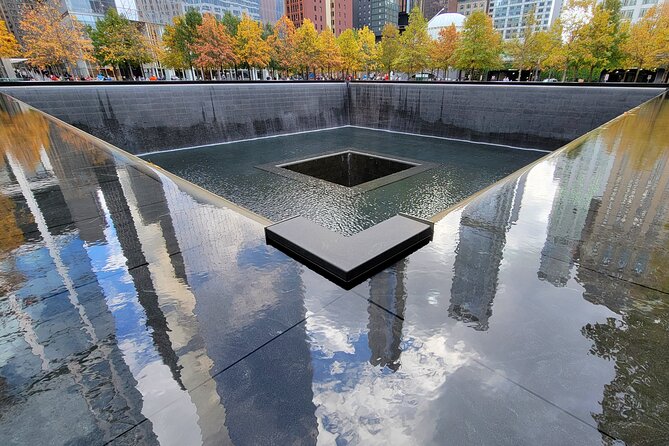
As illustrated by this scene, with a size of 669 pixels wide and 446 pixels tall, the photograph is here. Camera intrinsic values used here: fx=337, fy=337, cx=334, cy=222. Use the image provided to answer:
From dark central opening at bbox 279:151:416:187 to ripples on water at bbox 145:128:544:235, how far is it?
2.48 feet

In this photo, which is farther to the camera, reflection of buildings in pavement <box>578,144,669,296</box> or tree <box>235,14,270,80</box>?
tree <box>235,14,270,80</box>

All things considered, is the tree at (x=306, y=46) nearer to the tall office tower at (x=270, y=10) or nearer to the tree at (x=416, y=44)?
the tree at (x=416, y=44)

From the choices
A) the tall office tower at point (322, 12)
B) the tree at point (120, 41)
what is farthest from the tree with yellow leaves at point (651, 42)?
the tall office tower at point (322, 12)

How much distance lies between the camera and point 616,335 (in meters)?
1.38

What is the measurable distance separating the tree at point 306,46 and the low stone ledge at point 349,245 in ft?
104

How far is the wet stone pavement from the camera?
1.06 metres

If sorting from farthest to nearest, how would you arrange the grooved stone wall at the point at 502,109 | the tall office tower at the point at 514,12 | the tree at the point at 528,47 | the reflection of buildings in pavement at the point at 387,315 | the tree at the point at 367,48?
the tall office tower at the point at 514,12, the tree at the point at 367,48, the tree at the point at 528,47, the grooved stone wall at the point at 502,109, the reflection of buildings in pavement at the point at 387,315

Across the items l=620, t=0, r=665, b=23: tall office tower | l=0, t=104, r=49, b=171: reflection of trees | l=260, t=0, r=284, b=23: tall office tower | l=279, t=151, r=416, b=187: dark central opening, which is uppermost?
l=260, t=0, r=284, b=23: tall office tower

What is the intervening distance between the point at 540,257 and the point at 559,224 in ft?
2.13

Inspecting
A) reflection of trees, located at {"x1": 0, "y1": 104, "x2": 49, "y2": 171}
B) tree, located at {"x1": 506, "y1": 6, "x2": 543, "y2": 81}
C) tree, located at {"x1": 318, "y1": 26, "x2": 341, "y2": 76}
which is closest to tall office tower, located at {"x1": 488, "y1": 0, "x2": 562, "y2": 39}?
tree, located at {"x1": 506, "y1": 6, "x2": 543, "y2": 81}

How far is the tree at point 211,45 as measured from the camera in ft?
83.7

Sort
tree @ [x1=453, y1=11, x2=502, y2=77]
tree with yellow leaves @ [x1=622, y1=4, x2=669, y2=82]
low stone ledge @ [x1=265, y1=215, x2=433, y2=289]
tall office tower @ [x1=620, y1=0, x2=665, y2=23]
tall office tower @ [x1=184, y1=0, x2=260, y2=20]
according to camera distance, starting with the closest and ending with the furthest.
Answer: low stone ledge @ [x1=265, y1=215, x2=433, y2=289], tree with yellow leaves @ [x1=622, y1=4, x2=669, y2=82], tree @ [x1=453, y1=11, x2=502, y2=77], tall office tower @ [x1=620, y1=0, x2=665, y2=23], tall office tower @ [x1=184, y1=0, x2=260, y2=20]

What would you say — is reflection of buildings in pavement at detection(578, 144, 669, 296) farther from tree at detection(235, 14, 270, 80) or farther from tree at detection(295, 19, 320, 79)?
tree at detection(295, 19, 320, 79)

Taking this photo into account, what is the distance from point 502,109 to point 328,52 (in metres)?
22.4
